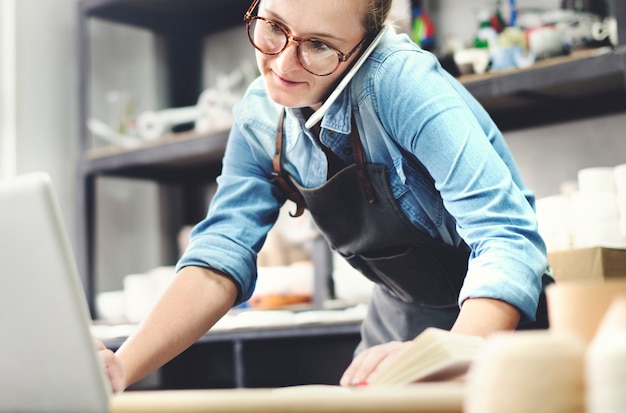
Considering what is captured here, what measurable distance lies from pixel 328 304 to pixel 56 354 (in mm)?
2074

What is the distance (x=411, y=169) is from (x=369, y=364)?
1.89 ft

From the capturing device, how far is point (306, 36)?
A: 48.3 inches

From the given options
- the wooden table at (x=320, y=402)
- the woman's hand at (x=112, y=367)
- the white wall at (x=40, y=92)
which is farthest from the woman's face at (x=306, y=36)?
the white wall at (x=40, y=92)

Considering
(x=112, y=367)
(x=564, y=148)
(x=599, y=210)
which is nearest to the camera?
(x=112, y=367)

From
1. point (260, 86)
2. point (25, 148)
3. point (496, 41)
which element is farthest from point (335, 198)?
point (25, 148)

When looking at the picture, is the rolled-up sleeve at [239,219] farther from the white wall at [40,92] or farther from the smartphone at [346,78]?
the white wall at [40,92]

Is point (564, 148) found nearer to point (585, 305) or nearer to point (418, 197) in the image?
point (418, 197)

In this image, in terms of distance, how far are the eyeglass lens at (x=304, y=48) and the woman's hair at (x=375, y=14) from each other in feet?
0.26

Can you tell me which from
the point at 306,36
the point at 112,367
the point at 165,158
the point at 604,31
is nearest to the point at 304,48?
the point at 306,36

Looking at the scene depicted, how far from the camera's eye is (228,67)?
361 centimetres

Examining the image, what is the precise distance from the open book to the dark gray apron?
0.68m

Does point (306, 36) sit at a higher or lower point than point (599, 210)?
higher

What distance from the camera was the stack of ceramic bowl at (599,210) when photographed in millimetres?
2045

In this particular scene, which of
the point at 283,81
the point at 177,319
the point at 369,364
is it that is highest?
the point at 283,81
